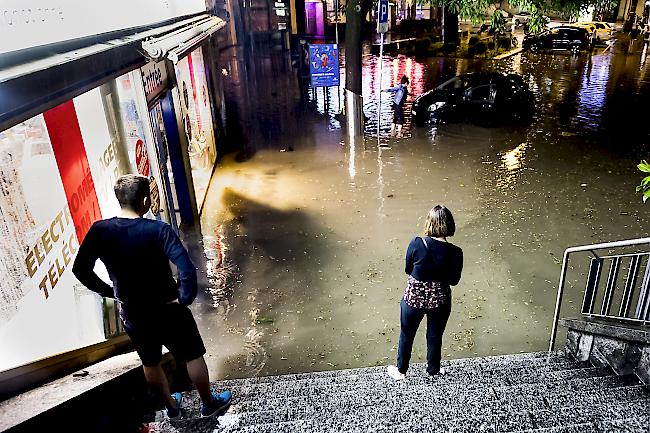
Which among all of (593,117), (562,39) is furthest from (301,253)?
(562,39)

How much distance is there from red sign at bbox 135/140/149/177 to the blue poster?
9.26 meters

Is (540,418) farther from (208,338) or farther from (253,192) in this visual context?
(253,192)

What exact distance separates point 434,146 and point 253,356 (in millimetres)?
9030

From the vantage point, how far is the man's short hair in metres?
3.06

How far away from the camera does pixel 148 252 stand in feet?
10.1

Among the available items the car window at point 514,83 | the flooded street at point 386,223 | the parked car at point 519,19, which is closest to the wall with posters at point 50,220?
the flooded street at point 386,223

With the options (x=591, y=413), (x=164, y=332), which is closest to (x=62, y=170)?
(x=164, y=332)

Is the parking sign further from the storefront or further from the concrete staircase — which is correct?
the concrete staircase

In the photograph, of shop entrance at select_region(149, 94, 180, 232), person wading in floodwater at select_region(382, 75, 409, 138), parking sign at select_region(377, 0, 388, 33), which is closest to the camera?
shop entrance at select_region(149, 94, 180, 232)

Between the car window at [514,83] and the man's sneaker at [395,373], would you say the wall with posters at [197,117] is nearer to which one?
the man's sneaker at [395,373]

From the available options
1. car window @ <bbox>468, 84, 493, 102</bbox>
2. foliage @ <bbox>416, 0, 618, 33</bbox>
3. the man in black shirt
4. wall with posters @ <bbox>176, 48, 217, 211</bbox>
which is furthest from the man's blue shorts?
car window @ <bbox>468, 84, 493, 102</bbox>

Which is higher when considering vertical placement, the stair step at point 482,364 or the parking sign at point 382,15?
the parking sign at point 382,15

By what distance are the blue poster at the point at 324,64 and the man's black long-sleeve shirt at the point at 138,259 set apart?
42.0ft

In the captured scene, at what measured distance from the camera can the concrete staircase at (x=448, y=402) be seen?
355 centimetres
